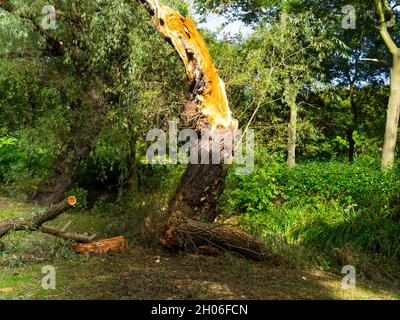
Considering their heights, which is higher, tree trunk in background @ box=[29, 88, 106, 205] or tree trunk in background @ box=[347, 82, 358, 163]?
tree trunk in background @ box=[347, 82, 358, 163]

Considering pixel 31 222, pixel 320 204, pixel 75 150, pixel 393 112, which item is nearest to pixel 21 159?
pixel 75 150

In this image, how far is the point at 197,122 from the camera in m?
7.64

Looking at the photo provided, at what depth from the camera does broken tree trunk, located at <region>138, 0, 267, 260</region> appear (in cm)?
719

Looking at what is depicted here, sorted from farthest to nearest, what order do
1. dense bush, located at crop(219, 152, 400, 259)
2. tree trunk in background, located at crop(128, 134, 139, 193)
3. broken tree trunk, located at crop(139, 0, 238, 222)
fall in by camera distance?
tree trunk in background, located at crop(128, 134, 139, 193) → broken tree trunk, located at crop(139, 0, 238, 222) → dense bush, located at crop(219, 152, 400, 259)

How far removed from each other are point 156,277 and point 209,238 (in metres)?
1.31

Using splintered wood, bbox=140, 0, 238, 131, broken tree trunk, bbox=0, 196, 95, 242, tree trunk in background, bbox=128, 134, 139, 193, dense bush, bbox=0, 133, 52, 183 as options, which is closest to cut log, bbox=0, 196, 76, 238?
broken tree trunk, bbox=0, 196, 95, 242

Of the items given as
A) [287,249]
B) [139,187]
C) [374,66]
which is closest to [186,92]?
[139,187]

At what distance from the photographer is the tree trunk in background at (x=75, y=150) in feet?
33.3

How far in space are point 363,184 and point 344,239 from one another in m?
1.60

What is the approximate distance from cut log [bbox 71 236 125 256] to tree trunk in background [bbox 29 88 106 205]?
4005mm

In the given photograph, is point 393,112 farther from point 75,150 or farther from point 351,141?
point 75,150

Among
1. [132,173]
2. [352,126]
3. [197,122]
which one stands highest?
[352,126]

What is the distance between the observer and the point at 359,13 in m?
14.9

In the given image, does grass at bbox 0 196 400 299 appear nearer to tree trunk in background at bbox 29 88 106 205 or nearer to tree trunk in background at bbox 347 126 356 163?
tree trunk in background at bbox 29 88 106 205
